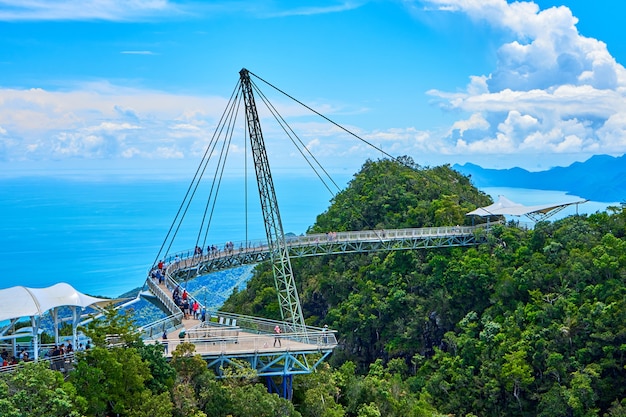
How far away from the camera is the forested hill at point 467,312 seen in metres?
34.2

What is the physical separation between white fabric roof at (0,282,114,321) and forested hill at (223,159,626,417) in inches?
357

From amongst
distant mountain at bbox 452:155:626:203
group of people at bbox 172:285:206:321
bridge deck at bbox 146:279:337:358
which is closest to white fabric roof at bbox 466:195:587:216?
group of people at bbox 172:285:206:321

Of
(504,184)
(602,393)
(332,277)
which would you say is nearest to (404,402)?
(602,393)

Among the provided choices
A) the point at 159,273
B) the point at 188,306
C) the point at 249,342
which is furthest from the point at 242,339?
the point at 159,273

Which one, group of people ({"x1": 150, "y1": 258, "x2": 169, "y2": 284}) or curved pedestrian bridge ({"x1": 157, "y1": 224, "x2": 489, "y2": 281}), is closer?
group of people ({"x1": 150, "y1": 258, "x2": 169, "y2": 284})

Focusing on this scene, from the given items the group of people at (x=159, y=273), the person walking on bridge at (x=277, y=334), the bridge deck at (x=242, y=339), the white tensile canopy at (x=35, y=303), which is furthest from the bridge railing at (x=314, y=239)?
the white tensile canopy at (x=35, y=303)

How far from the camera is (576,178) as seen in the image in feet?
→ 463

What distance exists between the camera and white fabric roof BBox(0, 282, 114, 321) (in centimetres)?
2027

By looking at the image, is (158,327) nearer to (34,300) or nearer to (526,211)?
(34,300)

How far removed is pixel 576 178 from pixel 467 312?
108m

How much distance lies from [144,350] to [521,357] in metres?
22.0

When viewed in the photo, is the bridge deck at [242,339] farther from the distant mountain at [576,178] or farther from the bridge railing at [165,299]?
the distant mountain at [576,178]

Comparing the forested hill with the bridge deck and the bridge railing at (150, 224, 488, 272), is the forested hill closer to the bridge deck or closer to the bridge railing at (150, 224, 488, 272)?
the bridge railing at (150, 224, 488, 272)

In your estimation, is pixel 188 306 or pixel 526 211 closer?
pixel 188 306
